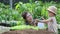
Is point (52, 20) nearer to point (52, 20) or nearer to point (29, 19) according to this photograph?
point (52, 20)

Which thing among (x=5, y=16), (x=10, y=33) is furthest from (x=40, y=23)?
(x=5, y=16)

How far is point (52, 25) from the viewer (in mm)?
4641

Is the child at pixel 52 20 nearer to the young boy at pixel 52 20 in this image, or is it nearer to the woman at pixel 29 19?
the young boy at pixel 52 20

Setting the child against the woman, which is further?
the woman

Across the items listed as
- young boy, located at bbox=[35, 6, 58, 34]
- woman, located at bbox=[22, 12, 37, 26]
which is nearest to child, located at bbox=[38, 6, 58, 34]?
young boy, located at bbox=[35, 6, 58, 34]

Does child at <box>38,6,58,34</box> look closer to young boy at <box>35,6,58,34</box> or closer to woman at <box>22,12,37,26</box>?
young boy at <box>35,6,58,34</box>

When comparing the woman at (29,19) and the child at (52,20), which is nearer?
the child at (52,20)

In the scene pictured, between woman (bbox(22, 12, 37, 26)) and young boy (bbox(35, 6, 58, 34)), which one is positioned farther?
woman (bbox(22, 12, 37, 26))

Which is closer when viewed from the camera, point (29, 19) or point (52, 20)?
point (52, 20)

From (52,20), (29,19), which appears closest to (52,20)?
(52,20)

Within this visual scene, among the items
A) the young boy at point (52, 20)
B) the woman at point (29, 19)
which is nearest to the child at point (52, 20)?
the young boy at point (52, 20)

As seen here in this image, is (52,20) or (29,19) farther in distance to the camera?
(29,19)

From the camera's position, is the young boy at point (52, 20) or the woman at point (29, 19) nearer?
the young boy at point (52, 20)

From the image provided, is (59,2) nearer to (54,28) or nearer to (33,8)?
(33,8)
